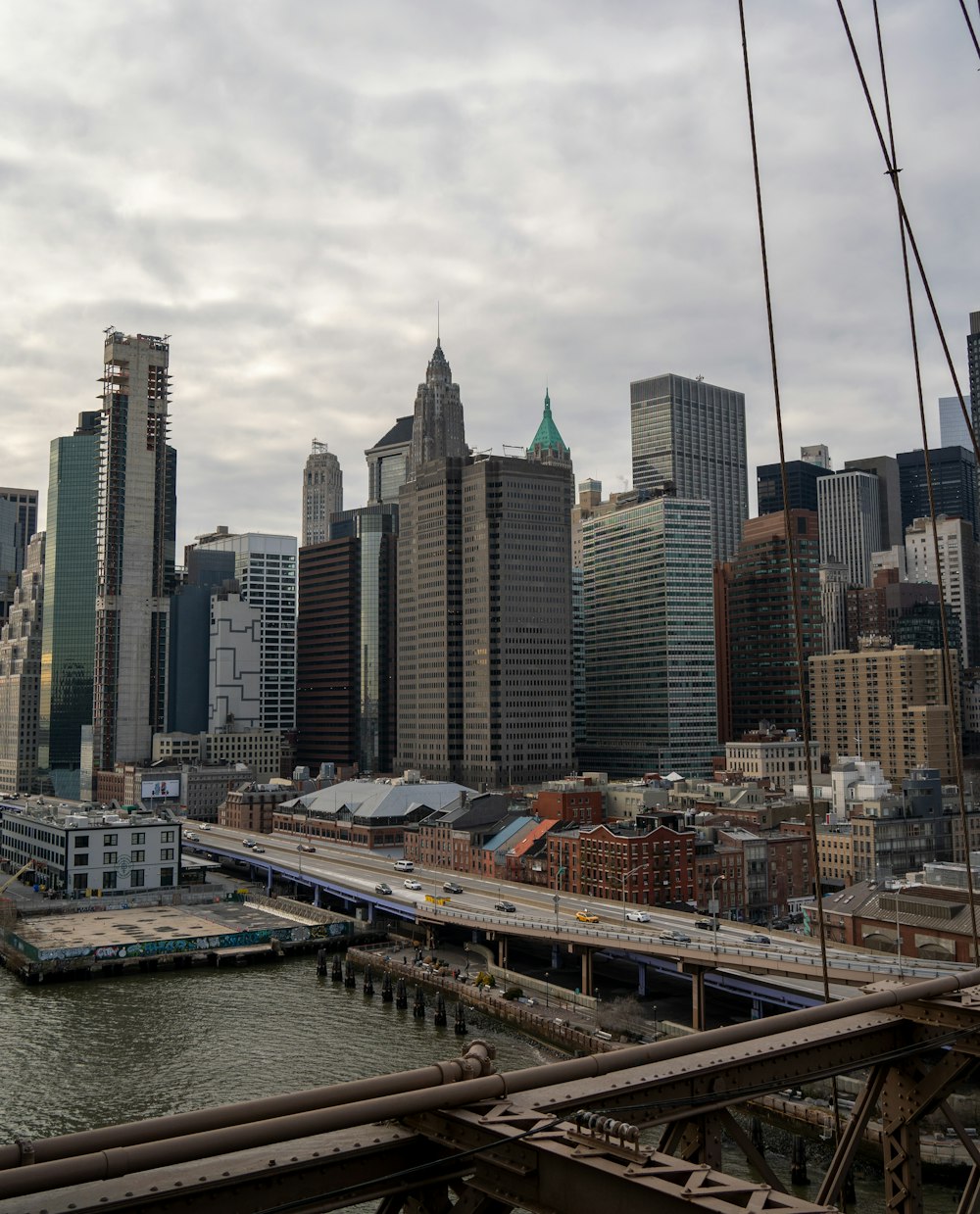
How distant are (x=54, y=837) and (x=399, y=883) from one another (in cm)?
3628

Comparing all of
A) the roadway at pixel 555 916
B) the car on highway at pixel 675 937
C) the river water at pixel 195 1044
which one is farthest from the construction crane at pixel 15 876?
the car on highway at pixel 675 937

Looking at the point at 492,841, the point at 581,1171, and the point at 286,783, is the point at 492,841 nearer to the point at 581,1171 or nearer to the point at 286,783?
the point at 286,783

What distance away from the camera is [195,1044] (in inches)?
2458

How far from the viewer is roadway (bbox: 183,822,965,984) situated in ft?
211

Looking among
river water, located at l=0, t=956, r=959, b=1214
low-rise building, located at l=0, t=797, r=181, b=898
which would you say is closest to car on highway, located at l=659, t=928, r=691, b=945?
river water, located at l=0, t=956, r=959, b=1214

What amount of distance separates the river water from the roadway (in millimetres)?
10279

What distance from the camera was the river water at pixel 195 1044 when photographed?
51.1 metres

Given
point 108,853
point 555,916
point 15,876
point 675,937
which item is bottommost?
point 15,876

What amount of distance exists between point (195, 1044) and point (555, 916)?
30858 millimetres

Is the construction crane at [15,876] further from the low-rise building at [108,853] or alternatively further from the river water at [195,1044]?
the river water at [195,1044]

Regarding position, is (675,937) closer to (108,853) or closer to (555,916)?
A: (555,916)

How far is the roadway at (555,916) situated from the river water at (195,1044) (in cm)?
1028

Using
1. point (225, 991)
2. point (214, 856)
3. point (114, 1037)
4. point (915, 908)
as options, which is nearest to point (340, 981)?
point (225, 991)

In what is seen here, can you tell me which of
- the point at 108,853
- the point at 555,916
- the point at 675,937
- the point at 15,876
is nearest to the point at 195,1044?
the point at 675,937
